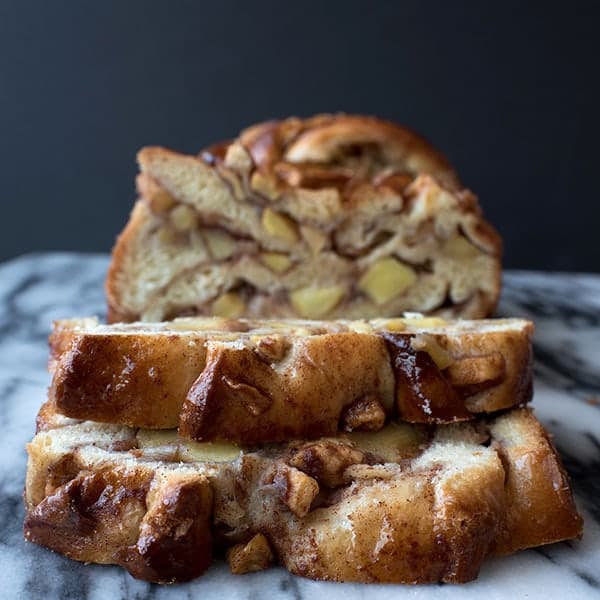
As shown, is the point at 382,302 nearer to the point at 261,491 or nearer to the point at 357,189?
the point at 357,189

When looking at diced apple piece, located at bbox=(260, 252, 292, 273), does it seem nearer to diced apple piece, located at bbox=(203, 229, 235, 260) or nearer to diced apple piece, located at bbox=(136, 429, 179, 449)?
diced apple piece, located at bbox=(203, 229, 235, 260)

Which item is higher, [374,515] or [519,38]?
[519,38]

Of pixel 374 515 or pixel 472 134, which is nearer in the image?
pixel 374 515

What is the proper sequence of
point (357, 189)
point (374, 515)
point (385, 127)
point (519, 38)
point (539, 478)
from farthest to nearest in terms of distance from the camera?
point (519, 38) → point (385, 127) → point (357, 189) → point (539, 478) → point (374, 515)

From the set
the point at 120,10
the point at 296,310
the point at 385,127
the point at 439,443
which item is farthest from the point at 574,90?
the point at 439,443

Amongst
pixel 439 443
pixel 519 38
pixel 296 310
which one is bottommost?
pixel 296 310

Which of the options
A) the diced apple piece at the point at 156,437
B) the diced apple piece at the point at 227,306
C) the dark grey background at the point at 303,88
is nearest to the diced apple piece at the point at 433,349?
the diced apple piece at the point at 156,437

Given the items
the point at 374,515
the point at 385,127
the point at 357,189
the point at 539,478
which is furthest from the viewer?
the point at 385,127

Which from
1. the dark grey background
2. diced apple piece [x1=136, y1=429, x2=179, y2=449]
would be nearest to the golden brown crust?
diced apple piece [x1=136, y1=429, x2=179, y2=449]
